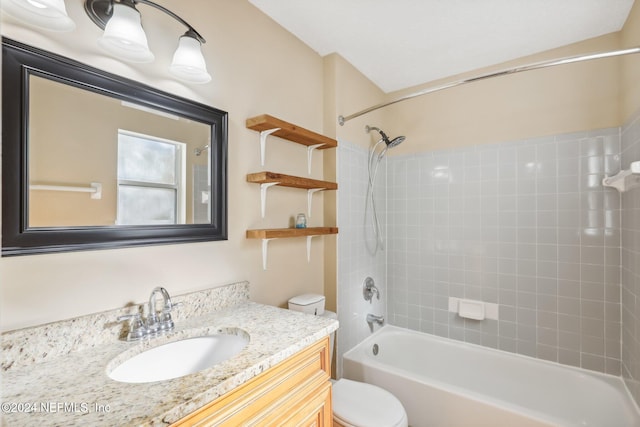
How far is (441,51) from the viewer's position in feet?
6.88

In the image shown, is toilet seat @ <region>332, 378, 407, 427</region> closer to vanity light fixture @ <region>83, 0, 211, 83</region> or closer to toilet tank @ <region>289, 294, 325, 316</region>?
toilet tank @ <region>289, 294, 325, 316</region>

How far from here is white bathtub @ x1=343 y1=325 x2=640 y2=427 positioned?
160 centimetres

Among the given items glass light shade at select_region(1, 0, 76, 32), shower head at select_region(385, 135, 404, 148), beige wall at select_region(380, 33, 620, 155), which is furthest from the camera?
shower head at select_region(385, 135, 404, 148)

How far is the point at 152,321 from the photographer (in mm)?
1084

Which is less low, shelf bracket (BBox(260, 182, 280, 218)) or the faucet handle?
shelf bracket (BBox(260, 182, 280, 218))

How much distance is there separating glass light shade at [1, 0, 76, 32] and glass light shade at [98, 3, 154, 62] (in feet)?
0.33

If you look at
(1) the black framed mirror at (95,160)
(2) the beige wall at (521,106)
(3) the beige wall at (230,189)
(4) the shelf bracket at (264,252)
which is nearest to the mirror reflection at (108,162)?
(1) the black framed mirror at (95,160)

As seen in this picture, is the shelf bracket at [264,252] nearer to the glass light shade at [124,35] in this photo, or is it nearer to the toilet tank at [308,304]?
the toilet tank at [308,304]

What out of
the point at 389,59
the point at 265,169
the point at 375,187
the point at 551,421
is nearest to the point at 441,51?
the point at 389,59

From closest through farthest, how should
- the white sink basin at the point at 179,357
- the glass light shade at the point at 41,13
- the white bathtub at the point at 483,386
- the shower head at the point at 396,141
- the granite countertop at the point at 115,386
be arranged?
the granite countertop at the point at 115,386, the glass light shade at the point at 41,13, the white sink basin at the point at 179,357, the white bathtub at the point at 483,386, the shower head at the point at 396,141

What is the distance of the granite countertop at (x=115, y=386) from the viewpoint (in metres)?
0.63

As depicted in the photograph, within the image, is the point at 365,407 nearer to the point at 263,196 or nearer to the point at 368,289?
the point at 368,289

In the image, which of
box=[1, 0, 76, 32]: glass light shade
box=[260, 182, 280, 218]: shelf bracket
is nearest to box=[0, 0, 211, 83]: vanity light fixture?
box=[1, 0, 76, 32]: glass light shade

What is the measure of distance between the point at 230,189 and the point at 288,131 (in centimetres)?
48
